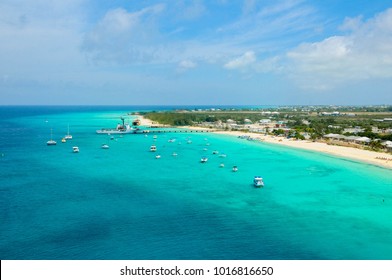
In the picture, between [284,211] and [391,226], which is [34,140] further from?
[391,226]

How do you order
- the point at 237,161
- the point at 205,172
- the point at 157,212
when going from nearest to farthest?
the point at 157,212 < the point at 205,172 < the point at 237,161

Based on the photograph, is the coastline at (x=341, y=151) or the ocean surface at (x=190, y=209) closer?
the ocean surface at (x=190, y=209)

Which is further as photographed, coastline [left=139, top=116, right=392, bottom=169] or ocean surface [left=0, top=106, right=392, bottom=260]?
coastline [left=139, top=116, right=392, bottom=169]

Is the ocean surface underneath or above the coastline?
underneath

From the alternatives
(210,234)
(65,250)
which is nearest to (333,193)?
(210,234)

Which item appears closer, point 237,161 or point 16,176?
point 16,176

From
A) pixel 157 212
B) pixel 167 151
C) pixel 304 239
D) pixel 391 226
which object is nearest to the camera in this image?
pixel 304 239

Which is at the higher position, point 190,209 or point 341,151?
point 341,151

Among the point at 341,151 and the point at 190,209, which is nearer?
the point at 190,209
